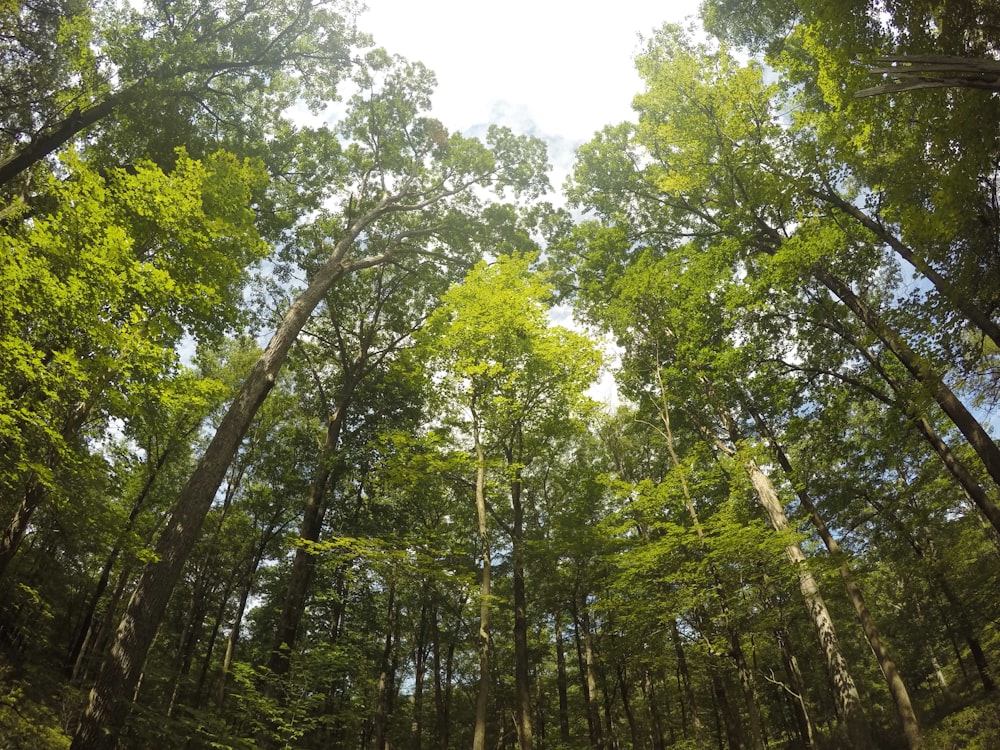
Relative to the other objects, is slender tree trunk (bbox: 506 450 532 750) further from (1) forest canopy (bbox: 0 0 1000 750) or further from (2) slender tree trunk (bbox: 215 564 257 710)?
(2) slender tree trunk (bbox: 215 564 257 710)

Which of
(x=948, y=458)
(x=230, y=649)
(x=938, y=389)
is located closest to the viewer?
(x=938, y=389)

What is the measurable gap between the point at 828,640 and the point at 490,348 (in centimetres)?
841

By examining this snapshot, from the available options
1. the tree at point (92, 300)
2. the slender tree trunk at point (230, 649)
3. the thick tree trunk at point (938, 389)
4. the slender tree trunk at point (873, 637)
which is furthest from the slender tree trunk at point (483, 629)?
the slender tree trunk at point (230, 649)

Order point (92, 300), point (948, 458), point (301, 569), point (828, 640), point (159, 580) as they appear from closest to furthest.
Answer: point (159, 580) < point (92, 300) < point (948, 458) < point (828, 640) < point (301, 569)

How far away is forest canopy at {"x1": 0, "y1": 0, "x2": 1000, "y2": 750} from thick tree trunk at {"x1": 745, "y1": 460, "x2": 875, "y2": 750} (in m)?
0.07

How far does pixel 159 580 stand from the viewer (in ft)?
19.5

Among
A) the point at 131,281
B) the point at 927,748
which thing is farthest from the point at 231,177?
the point at 927,748

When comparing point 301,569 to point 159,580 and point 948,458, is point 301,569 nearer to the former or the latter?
point 159,580

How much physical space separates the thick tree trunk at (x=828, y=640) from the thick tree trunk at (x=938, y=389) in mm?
2793

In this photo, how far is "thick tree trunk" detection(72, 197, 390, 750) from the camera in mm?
5195

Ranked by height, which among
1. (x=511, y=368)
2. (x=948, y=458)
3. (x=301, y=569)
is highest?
(x=511, y=368)

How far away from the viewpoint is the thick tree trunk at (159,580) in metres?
5.20

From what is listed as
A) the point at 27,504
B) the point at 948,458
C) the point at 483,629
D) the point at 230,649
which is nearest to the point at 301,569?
the point at 27,504

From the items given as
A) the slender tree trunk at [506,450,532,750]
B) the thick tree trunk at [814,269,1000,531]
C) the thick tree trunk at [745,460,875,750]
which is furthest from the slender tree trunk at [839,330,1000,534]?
the slender tree trunk at [506,450,532,750]
